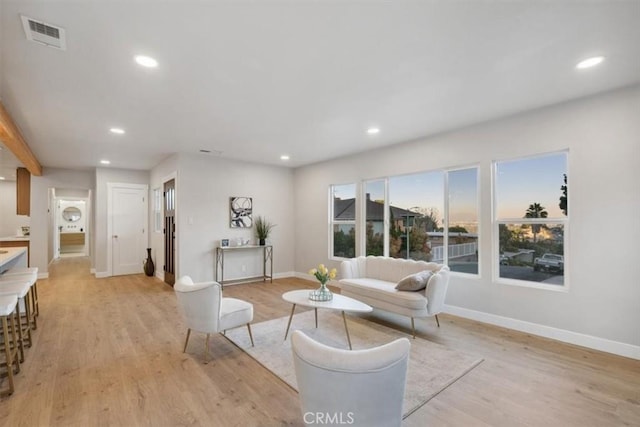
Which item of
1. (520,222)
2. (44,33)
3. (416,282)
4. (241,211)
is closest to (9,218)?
(241,211)

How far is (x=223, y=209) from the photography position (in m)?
6.11

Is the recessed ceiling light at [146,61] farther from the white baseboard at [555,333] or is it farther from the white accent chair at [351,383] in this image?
the white baseboard at [555,333]

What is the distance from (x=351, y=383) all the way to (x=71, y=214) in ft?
47.3

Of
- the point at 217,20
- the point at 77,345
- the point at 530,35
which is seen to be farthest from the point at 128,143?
the point at 530,35

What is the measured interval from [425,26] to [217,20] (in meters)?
1.38

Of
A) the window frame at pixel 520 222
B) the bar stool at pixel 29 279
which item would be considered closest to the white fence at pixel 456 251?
the window frame at pixel 520 222

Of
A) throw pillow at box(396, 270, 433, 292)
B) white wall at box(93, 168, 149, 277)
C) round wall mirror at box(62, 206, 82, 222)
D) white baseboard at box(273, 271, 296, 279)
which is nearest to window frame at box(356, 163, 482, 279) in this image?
throw pillow at box(396, 270, 433, 292)

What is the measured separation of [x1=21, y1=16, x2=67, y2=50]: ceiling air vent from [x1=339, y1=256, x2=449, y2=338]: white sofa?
387cm

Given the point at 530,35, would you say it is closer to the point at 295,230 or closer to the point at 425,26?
the point at 425,26

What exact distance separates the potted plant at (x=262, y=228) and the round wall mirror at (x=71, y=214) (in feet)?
32.1

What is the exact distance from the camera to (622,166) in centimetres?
295

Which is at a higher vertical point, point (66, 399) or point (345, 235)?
point (345, 235)

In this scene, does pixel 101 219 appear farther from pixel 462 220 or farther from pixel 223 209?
pixel 462 220

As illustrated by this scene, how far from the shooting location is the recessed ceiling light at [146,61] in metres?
2.35
